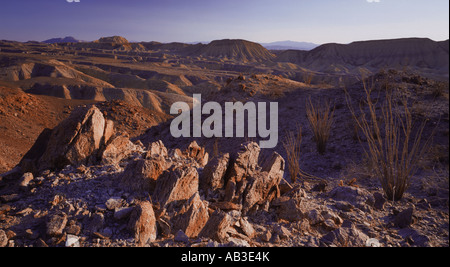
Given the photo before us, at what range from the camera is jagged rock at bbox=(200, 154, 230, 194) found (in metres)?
3.33

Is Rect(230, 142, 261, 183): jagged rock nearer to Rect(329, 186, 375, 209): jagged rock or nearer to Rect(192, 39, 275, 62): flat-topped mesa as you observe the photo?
Rect(329, 186, 375, 209): jagged rock

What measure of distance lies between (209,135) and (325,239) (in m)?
7.46

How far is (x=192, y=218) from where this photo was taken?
2594 mm

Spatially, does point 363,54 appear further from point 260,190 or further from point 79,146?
point 79,146

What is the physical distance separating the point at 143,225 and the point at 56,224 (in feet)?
2.41

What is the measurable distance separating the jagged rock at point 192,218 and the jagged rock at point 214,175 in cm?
58

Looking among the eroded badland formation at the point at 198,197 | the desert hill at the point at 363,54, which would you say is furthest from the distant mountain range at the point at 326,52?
the eroded badland formation at the point at 198,197

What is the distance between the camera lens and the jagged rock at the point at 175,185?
2855 mm

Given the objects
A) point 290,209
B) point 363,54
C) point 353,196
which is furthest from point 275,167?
point 363,54

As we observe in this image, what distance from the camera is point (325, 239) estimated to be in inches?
102

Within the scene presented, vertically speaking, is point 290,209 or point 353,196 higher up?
point 290,209

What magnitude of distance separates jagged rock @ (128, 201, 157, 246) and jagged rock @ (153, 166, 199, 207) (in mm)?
372

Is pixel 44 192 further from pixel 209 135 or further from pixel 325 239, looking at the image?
pixel 209 135

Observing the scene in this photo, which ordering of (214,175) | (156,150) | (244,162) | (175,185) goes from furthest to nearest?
(156,150) → (244,162) → (214,175) → (175,185)
